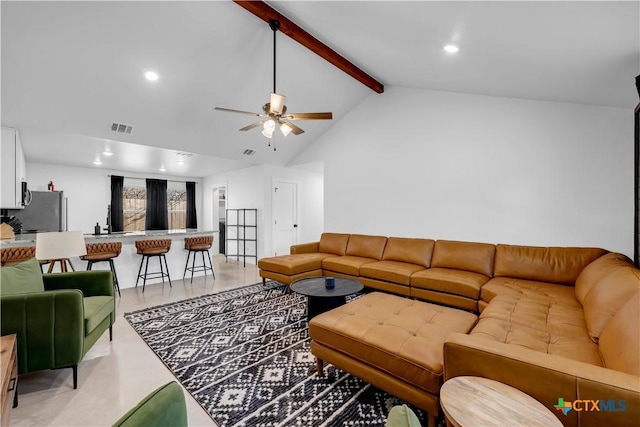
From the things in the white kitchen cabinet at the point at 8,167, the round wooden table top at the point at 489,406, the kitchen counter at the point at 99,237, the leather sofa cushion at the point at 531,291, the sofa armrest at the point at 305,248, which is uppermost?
the white kitchen cabinet at the point at 8,167

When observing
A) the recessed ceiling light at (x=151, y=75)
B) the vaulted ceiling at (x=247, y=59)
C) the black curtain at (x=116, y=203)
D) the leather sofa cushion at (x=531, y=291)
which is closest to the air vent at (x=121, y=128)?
the vaulted ceiling at (x=247, y=59)

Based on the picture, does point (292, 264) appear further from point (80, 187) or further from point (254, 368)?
point (80, 187)

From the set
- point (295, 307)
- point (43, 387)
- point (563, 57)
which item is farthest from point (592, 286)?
point (43, 387)

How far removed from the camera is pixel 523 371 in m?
1.25

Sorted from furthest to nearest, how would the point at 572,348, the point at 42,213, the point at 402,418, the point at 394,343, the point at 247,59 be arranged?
the point at 42,213
the point at 247,59
the point at 394,343
the point at 572,348
the point at 402,418

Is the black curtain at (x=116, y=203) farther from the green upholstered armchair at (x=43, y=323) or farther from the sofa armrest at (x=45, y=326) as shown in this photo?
the sofa armrest at (x=45, y=326)

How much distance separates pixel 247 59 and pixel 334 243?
3205 millimetres

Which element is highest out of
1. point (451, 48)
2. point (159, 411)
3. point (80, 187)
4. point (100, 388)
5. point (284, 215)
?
point (451, 48)

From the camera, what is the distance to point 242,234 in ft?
23.0

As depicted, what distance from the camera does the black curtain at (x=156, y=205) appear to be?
7.76 meters

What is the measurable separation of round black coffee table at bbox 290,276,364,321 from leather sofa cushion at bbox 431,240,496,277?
1.52m

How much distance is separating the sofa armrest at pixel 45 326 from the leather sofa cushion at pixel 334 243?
366 cm

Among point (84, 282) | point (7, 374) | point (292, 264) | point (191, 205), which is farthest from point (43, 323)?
point (191, 205)

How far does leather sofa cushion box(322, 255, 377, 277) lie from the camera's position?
13.5 ft
